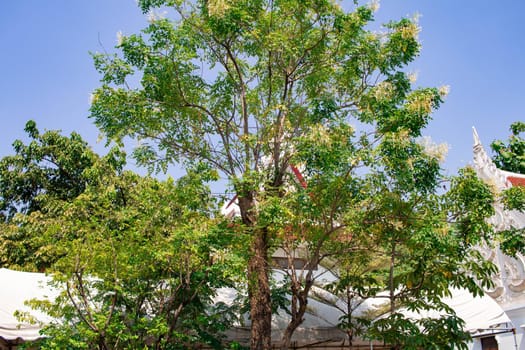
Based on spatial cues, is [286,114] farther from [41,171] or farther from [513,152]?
[513,152]

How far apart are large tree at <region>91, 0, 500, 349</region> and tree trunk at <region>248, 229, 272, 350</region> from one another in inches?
0.7

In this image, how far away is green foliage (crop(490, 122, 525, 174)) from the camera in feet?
74.2

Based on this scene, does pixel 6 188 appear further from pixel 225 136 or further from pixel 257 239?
pixel 257 239

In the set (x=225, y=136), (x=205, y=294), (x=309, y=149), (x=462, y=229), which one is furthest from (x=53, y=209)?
(x=462, y=229)

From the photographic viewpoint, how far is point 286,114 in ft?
29.2

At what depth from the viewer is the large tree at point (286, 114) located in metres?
7.05

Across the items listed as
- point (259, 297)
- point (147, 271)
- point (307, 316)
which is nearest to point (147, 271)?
point (147, 271)

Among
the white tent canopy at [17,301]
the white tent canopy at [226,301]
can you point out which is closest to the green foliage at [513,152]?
the white tent canopy at [226,301]

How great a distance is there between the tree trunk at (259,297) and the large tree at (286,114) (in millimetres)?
18

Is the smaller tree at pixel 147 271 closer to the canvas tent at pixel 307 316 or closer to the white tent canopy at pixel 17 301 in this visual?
the white tent canopy at pixel 17 301

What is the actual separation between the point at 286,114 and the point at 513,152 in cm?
1817

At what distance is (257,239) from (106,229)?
2.33m

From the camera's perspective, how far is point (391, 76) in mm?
8523

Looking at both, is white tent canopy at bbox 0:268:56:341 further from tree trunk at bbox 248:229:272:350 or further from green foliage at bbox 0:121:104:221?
green foliage at bbox 0:121:104:221
